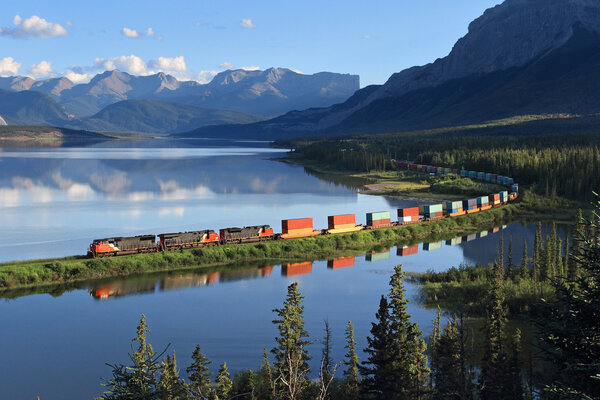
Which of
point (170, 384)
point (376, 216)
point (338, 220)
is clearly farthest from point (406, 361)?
point (376, 216)

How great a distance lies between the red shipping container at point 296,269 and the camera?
235 ft

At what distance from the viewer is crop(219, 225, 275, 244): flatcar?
79438mm

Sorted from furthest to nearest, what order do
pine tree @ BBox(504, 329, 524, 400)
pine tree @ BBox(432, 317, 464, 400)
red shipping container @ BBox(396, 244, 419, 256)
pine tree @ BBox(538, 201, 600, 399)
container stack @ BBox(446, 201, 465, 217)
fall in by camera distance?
container stack @ BBox(446, 201, 465, 217)
red shipping container @ BBox(396, 244, 419, 256)
pine tree @ BBox(432, 317, 464, 400)
pine tree @ BBox(504, 329, 524, 400)
pine tree @ BBox(538, 201, 600, 399)

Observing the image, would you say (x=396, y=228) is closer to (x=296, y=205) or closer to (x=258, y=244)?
(x=258, y=244)

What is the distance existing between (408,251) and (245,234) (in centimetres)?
2317

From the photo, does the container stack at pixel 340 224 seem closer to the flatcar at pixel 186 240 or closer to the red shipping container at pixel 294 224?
the red shipping container at pixel 294 224

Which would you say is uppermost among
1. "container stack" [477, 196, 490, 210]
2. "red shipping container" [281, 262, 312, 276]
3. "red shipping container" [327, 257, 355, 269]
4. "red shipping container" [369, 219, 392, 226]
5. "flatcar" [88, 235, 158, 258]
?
"flatcar" [88, 235, 158, 258]

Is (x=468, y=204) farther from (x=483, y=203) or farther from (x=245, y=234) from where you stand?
(x=245, y=234)

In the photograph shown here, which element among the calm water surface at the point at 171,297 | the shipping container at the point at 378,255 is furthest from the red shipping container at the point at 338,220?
A: the calm water surface at the point at 171,297

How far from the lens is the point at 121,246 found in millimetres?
71312

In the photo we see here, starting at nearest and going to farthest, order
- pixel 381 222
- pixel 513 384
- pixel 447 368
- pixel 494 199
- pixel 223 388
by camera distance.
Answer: pixel 223 388 → pixel 513 384 → pixel 447 368 → pixel 381 222 → pixel 494 199

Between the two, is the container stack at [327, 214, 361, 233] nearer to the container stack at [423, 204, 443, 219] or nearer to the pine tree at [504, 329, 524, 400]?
the container stack at [423, 204, 443, 219]

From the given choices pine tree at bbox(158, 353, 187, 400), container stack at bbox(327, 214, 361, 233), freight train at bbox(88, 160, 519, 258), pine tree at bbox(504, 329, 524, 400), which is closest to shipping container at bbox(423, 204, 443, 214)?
freight train at bbox(88, 160, 519, 258)

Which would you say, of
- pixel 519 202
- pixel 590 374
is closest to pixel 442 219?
pixel 519 202
